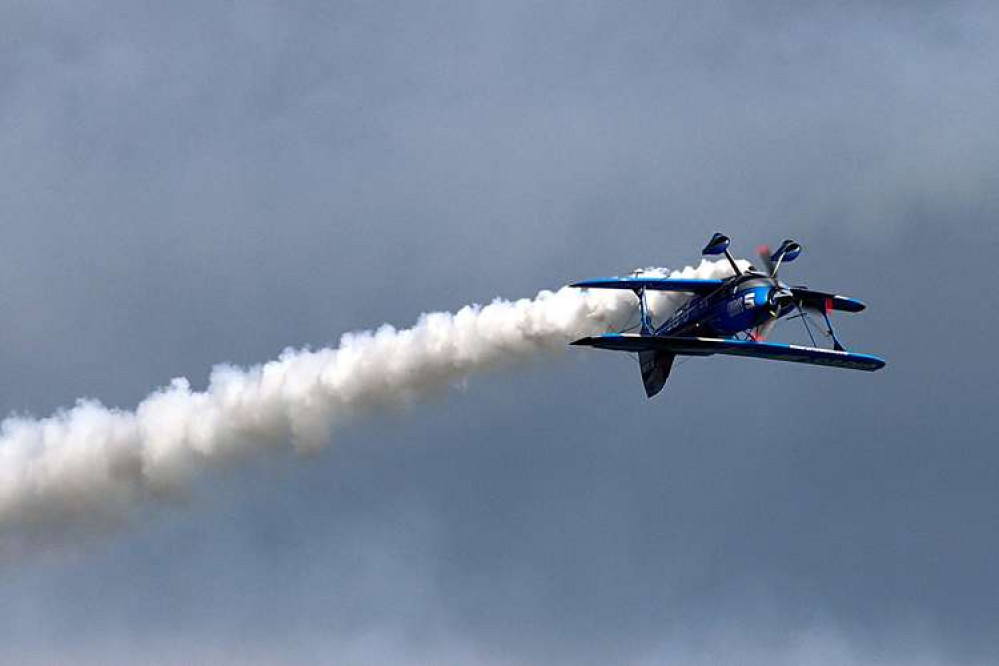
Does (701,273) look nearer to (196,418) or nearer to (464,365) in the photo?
(464,365)

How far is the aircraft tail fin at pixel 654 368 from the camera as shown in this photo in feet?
430

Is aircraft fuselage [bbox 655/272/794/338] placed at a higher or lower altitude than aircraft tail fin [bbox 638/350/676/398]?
lower

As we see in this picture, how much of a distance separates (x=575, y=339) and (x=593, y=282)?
6.43 metres

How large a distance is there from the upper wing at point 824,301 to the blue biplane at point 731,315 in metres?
0.04

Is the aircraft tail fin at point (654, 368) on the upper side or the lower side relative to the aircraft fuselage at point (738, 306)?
upper

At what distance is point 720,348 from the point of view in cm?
12262

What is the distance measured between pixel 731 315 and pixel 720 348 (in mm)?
1638

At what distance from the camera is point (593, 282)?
124500 millimetres

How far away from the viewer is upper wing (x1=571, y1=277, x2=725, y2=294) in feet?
409

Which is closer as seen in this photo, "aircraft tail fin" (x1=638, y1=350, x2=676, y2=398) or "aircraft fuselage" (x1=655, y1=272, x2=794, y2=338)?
"aircraft fuselage" (x1=655, y1=272, x2=794, y2=338)

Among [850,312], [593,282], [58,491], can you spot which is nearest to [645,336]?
[593,282]

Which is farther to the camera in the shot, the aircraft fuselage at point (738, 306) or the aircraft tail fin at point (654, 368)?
the aircraft tail fin at point (654, 368)

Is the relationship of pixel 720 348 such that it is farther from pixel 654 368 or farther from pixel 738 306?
pixel 654 368

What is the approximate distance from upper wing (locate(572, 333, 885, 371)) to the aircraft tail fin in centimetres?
592
